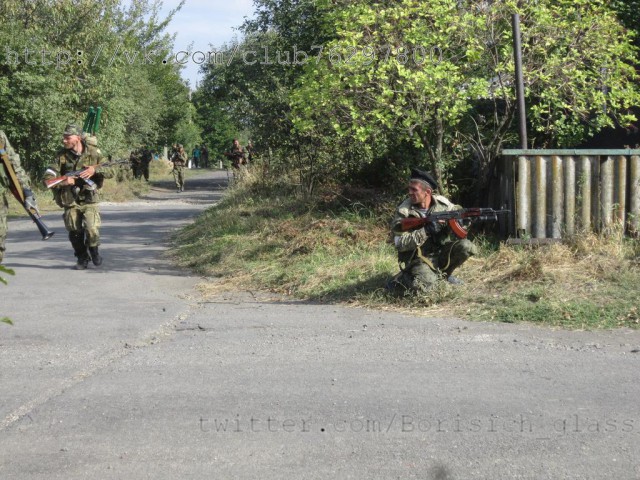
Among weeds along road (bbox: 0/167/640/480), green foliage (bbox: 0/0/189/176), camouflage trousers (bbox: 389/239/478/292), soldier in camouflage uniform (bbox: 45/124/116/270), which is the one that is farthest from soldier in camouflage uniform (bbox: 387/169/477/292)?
green foliage (bbox: 0/0/189/176)

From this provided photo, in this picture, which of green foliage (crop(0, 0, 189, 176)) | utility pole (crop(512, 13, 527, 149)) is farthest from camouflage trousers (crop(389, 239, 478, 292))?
green foliage (crop(0, 0, 189, 176))

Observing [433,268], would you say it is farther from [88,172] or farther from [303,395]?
[88,172]

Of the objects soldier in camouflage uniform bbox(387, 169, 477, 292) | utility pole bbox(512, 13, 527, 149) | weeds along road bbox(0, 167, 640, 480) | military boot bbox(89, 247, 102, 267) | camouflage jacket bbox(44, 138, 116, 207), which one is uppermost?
utility pole bbox(512, 13, 527, 149)

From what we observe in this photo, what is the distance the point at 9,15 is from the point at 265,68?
29.0ft

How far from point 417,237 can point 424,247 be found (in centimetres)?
41

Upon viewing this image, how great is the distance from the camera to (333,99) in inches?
405

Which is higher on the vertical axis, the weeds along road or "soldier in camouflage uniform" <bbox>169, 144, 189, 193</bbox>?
"soldier in camouflage uniform" <bbox>169, 144, 189, 193</bbox>

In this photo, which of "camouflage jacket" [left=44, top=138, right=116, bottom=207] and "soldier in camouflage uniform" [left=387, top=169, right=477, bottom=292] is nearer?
"soldier in camouflage uniform" [left=387, top=169, right=477, bottom=292]

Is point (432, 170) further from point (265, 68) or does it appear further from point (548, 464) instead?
point (265, 68)

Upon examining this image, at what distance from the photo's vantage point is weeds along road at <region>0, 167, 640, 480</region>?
4.33 m

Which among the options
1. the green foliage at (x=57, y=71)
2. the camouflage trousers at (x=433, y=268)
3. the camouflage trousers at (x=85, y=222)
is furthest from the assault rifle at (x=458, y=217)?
the green foliage at (x=57, y=71)

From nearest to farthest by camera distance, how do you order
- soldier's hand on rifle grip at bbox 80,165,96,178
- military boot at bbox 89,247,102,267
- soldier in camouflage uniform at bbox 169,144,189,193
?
soldier's hand on rifle grip at bbox 80,165,96,178
military boot at bbox 89,247,102,267
soldier in camouflage uniform at bbox 169,144,189,193

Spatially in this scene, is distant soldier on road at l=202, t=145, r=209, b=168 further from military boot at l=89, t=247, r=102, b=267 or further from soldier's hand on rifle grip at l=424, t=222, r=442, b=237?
soldier's hand on rifle grip at l=424, t=222, r=442, b=237

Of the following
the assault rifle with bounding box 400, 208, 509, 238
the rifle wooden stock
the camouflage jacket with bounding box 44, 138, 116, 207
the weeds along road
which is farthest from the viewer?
the camouflage jacket with bounding box 44, 138, 116, 207
